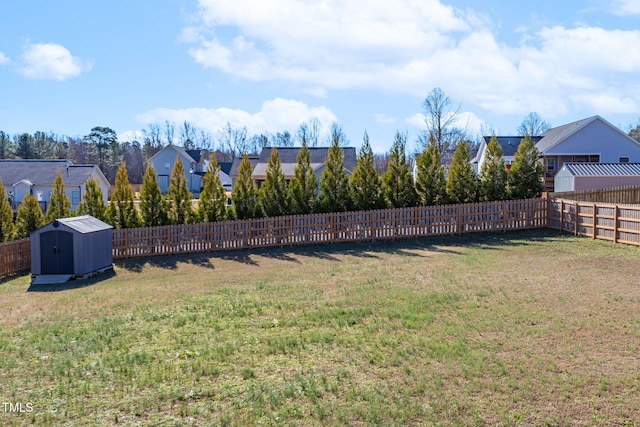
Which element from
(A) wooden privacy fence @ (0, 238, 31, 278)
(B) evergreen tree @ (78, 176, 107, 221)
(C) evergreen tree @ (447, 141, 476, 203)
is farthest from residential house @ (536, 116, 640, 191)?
(A) wooden privacy fence @ (0, 238, 31, 278)

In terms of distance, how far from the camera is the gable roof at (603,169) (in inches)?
1036

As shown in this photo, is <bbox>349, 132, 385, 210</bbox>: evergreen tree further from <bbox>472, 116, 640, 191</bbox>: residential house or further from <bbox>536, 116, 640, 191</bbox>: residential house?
<bbox>536, 116, 640, 191</bbox>: residential house

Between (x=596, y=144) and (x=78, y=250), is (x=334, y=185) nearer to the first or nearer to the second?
(x=78, y=250)

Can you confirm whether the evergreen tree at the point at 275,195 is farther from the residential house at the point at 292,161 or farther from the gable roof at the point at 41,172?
the gable roof at the point at 41,172

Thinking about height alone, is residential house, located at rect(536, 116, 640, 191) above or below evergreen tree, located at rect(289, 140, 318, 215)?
above

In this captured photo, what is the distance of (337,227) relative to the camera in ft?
68.4

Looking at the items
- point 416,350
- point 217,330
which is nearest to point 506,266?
point 416,350

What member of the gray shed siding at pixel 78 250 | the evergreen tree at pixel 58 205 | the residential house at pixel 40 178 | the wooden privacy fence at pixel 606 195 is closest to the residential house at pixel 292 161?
the residential house at pixel 40 178

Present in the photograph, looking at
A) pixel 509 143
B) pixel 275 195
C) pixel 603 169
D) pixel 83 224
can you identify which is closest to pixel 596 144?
pixel 509 143

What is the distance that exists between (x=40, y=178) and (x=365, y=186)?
30306 mm

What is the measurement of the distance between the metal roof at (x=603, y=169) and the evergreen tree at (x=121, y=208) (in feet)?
70.3

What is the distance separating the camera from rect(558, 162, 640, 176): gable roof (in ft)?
86.3

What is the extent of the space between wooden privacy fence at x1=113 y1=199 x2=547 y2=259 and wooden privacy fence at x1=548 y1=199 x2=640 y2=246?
38.5 inches

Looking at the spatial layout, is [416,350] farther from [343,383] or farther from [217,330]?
[217,330]
